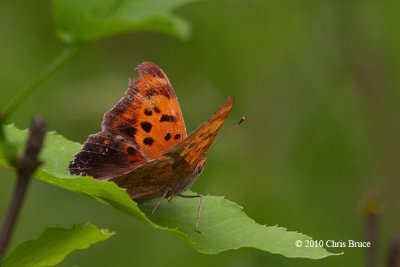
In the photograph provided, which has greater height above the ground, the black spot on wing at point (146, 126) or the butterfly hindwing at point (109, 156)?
the black spot on wing at point (146, 126)

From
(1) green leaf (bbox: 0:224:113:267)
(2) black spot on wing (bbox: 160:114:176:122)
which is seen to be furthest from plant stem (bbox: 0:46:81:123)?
(2) black spot on wing (bbox: 160:114:176:122)

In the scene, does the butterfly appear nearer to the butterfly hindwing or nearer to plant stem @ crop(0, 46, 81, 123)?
the butterfly hindwing

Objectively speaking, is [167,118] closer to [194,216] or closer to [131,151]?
[131,151]

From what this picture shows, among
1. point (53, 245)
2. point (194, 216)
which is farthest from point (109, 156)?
point (53, 245)

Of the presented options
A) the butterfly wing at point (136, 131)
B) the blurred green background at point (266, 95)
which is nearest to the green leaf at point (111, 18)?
the butterfly wing at point (136, 131)

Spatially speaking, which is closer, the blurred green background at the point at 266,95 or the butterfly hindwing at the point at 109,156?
the butterfly hindwing at the point at 109,156

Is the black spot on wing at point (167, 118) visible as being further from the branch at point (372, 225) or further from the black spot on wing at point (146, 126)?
the branch at point (372, 225)
